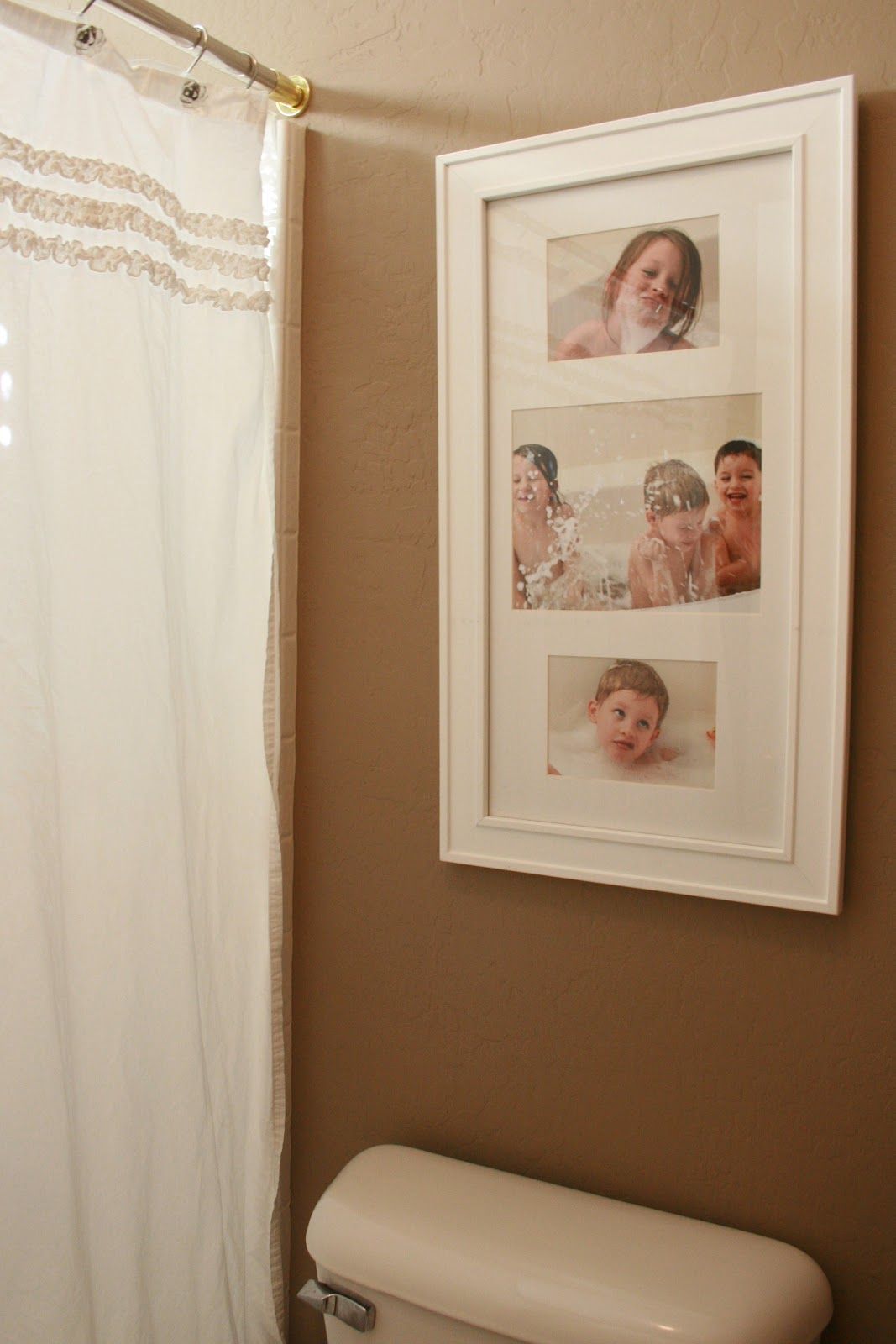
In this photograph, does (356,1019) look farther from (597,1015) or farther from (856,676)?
(856,676)

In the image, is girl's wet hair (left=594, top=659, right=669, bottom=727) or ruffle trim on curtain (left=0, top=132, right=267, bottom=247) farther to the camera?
girl's wet hair (left=594, top=659, right=669, bottom=727)

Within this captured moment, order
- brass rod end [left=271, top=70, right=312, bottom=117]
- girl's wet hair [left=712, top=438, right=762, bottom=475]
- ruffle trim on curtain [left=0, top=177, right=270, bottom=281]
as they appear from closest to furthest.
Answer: ruffle trim on curtain [left=0, top=177, right=270, bottom=281] < girl's wet hair [left=712, top=438, right=762, bottom=475] < brass rod end [left=271, top=70, right=312, bottom=117]

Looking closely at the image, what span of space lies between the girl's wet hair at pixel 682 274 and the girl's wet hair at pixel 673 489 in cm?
12

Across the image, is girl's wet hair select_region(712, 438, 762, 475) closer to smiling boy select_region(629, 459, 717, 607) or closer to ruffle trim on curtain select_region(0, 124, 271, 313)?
smiling boy select_region(629, 459, 717, 607)

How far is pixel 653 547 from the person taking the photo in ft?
3.42

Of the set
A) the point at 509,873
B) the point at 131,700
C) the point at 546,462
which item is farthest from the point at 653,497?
the point at 131,700

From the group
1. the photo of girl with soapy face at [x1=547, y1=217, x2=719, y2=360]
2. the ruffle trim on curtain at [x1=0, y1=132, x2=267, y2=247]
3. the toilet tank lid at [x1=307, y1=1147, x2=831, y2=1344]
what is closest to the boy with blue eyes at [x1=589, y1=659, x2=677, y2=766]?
the photo of girl with soapy face at [x1=547, y1=217, x2=719, y2=360]

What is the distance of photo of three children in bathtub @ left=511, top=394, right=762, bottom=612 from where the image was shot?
101 cm

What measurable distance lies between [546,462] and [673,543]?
0.16m

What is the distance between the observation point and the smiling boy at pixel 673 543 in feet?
3.35

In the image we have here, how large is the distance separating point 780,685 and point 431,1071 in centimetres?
59

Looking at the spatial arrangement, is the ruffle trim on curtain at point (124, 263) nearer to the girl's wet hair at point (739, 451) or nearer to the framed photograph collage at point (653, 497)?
the framed photograph collage at point (653, 497)

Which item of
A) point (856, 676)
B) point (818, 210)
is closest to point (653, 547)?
point (856, 676)

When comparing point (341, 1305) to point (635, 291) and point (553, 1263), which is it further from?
point (635, 291)
